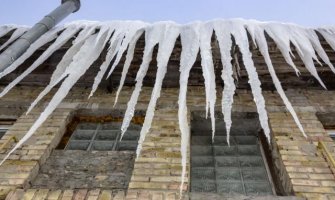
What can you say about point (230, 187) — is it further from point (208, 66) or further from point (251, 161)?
point (208, 66)

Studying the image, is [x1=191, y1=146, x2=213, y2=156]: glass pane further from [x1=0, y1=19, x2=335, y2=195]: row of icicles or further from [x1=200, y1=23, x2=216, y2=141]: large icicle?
[x1=200, y1=23, x2=216, y2=141]: large icicle

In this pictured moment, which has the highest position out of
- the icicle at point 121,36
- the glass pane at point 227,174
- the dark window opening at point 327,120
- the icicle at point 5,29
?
the icicle at point 5,29

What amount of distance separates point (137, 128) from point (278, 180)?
1.76 meters

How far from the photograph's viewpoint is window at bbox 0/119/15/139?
4.69m

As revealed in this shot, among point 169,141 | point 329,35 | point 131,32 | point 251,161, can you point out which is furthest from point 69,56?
point 329,35

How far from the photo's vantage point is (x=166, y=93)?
509 centimetres

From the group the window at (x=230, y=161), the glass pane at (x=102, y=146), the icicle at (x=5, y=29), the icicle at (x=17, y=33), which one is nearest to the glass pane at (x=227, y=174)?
the window at (x=230, y=161)

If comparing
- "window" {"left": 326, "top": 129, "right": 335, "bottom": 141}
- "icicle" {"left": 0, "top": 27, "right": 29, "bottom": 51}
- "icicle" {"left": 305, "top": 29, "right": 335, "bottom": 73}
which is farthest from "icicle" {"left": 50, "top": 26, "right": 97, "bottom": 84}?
"window" {"left": 326, "top": 129, "right": 335, "bottom": 141}

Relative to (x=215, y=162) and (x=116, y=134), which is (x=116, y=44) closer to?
(x=116, y=134)

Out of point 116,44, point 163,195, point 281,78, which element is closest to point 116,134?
point 116,44

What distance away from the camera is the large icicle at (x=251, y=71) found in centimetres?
289

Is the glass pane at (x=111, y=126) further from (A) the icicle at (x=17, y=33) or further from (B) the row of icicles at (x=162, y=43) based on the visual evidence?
(A) the icicle at (x=17, y=33)

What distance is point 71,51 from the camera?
4.06 m

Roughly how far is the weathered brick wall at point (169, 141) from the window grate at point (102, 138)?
207mm
